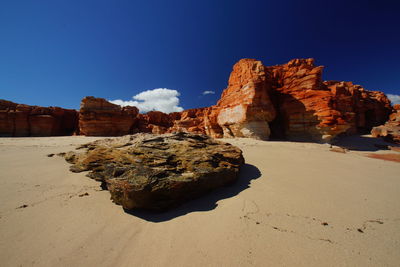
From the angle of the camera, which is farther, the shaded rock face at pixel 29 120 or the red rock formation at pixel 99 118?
the shaded rock face at pixel 29 120

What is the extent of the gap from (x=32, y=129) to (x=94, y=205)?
27387 mm

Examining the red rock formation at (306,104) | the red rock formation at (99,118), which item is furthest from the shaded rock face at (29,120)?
the red rock formation at (306,104)

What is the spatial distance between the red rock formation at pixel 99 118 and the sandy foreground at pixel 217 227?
16216 millimetres

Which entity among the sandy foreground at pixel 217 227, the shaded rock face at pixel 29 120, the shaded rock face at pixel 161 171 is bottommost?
the sandy foreground at pixel 217 227

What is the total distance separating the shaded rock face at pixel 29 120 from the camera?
679 inches

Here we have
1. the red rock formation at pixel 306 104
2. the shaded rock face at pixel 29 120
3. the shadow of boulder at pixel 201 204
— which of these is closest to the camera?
the shadow of boulder at pixel 201 204

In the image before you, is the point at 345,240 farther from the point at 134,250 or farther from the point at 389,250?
the point at 134,250

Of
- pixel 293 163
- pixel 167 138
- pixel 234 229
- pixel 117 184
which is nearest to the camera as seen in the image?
pixel 234 229

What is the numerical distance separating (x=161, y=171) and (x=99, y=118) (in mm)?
18624

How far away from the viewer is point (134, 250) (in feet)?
4.72

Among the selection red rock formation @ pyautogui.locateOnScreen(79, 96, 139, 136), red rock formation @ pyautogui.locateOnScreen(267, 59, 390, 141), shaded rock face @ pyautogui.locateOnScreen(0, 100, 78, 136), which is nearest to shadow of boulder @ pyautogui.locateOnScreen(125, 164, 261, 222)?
red rock formation @ pyautogui.locateOnScreen(267, 59, 390, 141)

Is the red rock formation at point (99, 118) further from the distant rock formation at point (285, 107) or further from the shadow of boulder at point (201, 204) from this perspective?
the shadow of boulder at point (201, 204)

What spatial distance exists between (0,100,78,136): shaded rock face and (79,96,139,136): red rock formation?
7628 mm

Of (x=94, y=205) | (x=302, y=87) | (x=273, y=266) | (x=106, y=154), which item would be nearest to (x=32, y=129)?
(x=106, y=154)
